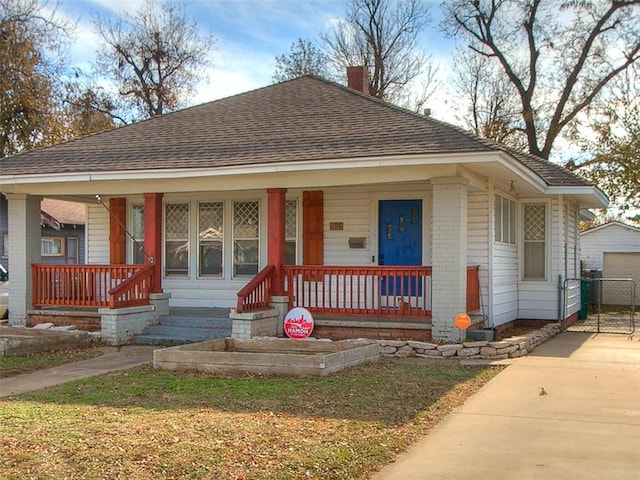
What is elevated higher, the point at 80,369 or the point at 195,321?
the point at 195,321

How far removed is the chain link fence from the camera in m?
14.9

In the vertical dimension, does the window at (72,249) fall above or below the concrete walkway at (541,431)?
above

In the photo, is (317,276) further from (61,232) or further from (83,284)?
(61,232)

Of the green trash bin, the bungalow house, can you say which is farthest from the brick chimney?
the green trash bin

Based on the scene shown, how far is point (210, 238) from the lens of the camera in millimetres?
14742

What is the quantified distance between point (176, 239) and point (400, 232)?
474cm

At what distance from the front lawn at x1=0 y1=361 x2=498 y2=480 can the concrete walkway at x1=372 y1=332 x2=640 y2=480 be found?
263 millimetres

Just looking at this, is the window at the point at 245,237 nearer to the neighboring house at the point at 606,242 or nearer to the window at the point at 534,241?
the window at the point at 534,241

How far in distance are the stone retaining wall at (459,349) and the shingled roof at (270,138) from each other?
2863mm

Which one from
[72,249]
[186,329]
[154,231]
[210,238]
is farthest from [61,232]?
[186,329]

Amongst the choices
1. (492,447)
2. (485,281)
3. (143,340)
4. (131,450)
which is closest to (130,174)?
(143,340)

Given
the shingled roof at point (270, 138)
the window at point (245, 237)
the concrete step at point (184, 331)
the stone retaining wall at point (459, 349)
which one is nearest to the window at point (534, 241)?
the shingled roof at point (270, 138)

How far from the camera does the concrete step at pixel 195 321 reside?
12.6 meters

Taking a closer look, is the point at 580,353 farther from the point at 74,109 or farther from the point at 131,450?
the point at 74,109
